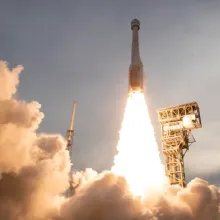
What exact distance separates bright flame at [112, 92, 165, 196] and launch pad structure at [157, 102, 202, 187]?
55.9ft

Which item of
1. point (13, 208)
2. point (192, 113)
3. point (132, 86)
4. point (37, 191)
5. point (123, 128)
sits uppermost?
point (192, 113)

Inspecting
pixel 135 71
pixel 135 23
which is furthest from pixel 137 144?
pixel 135 23

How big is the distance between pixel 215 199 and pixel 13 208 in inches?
1162

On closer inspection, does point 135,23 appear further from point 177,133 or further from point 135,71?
point 177,133

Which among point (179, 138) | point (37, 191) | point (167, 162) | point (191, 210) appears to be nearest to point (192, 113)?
point (179, 138)

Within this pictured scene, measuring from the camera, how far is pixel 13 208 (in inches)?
1688

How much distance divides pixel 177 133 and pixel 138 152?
2217 cm

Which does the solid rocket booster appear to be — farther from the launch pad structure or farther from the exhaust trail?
the launch pad structure

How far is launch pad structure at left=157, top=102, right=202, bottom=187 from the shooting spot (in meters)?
73.6

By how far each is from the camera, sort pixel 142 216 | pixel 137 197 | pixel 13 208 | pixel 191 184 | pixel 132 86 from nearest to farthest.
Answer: pixel 13 208, pixel 142 216, pixel 137 197, pixel 191 184, pixel 132 86

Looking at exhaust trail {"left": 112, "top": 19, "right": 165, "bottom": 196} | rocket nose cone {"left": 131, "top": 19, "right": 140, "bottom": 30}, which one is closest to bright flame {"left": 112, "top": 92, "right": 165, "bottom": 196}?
exhaust trail {"left": 112, "top": 19, "right": 165, "bottom": 196}

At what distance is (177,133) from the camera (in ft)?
250

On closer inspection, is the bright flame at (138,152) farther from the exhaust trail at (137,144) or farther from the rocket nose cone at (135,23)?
the rocket nose cone at (135,23)

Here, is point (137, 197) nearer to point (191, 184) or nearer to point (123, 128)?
point (191, 184)
